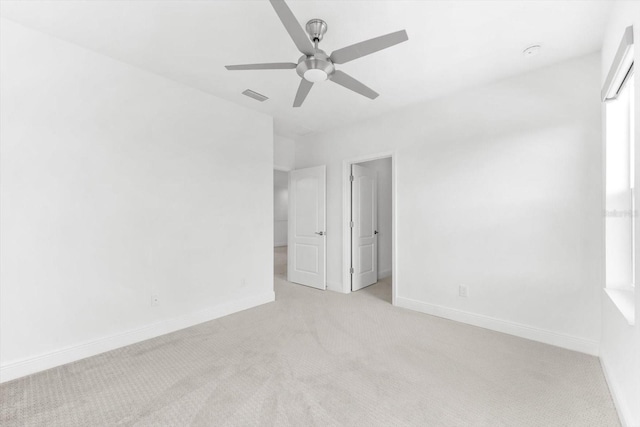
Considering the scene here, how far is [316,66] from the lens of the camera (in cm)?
186

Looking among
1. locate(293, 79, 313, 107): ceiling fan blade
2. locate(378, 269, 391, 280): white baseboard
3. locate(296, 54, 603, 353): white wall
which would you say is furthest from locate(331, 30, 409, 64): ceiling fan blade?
locate(378, 269, 391, 280): white baseboard

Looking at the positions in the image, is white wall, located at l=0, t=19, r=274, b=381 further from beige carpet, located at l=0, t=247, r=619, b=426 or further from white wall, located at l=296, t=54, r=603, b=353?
white wall, located at l=296, t=54, r=603, b=353

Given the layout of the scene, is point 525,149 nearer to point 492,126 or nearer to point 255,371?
point 492,126

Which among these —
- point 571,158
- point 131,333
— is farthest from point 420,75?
point 131,333

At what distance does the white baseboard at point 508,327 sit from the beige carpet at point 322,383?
4.7 inches

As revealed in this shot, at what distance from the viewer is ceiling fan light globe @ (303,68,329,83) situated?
6.18 ft

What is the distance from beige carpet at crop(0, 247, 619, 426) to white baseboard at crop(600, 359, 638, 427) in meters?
0.04

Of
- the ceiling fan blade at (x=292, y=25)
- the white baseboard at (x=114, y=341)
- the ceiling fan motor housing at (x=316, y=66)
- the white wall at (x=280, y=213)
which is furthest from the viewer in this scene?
the white wall at (x=280, y=213)

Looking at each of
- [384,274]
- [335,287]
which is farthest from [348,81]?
[384,274]

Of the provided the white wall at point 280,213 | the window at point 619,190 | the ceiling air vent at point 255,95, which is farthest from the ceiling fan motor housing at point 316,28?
the white wall at point 280,213

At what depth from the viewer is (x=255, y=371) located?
215 cm

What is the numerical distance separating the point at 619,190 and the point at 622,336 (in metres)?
1.10

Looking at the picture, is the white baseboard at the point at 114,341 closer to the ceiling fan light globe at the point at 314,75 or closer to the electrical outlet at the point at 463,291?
the electrical outlet at the point at 463,291

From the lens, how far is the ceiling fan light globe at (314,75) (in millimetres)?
1885
